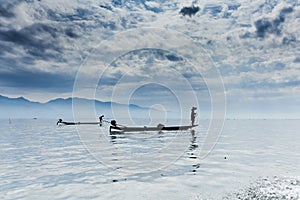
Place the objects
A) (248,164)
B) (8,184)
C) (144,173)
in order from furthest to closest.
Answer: (248,164)
(144,173)
(8,184)

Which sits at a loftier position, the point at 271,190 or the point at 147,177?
the point at 271,190

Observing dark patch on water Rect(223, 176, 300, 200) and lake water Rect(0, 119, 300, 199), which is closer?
dark patch on water Rect(223, 176, 300, 200)

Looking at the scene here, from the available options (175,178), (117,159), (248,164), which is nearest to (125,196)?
(175,178)

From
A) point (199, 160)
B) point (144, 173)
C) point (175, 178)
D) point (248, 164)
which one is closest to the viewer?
point (175, 178)

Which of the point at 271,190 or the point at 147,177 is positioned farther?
the point at 147,177

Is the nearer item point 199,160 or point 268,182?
Answer: point 268,182

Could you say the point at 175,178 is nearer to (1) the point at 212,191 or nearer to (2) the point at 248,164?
(1) the point at 212,191

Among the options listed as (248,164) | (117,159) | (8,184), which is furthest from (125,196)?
(248,164)

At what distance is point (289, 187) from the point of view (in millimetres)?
19344

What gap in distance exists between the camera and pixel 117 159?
31891mm

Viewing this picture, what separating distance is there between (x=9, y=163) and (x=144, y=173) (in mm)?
15575

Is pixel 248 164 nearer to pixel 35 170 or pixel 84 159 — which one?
pixel 84 159

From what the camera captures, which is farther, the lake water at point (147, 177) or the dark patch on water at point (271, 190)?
the lake water at point (147, 177)

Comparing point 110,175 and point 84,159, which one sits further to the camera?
point 84,159
